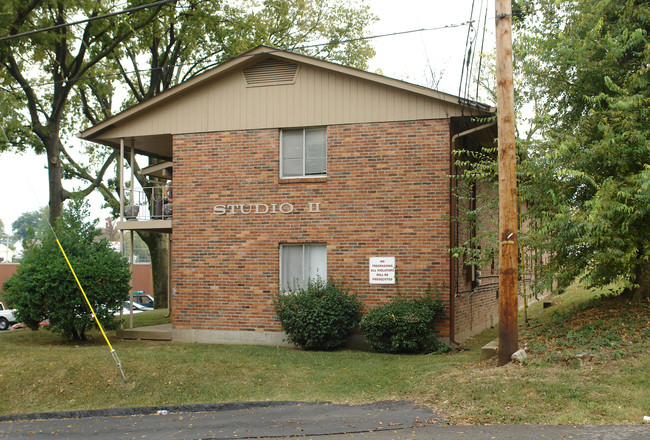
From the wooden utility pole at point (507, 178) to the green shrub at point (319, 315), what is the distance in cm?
460

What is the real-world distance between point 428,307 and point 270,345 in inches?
158

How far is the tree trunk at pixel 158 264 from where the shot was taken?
29.3 metres

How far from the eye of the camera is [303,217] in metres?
15.1

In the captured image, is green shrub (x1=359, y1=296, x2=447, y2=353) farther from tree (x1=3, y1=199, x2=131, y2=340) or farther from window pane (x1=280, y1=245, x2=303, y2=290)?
tree (x1=3, y1=199, x2=131, y2=340)

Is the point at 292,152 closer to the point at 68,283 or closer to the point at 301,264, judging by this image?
the point at 301,264

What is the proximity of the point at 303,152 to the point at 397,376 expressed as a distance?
6.35m

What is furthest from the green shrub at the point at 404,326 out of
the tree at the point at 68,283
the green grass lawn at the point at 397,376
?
the tree at the point at 68,283

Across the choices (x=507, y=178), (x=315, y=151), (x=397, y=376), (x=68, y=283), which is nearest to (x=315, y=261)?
(x=315, y=151)

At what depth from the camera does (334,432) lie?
8.31m

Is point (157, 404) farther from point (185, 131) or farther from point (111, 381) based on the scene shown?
point (185, 131)

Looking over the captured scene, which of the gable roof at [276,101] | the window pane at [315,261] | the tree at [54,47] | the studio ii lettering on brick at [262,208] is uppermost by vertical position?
the tree at [54,47]

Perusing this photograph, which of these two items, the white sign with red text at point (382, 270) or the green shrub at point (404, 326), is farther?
the white sign with red text at point (382, 270)

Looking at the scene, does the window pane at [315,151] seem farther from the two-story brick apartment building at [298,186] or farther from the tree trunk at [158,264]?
the tree trunk at [158,264]

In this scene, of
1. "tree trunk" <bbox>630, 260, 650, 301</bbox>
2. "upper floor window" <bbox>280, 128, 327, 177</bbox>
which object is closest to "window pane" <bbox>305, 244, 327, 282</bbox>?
"upper floor window" <bbox>280, 128, 327, 177</bbox>
